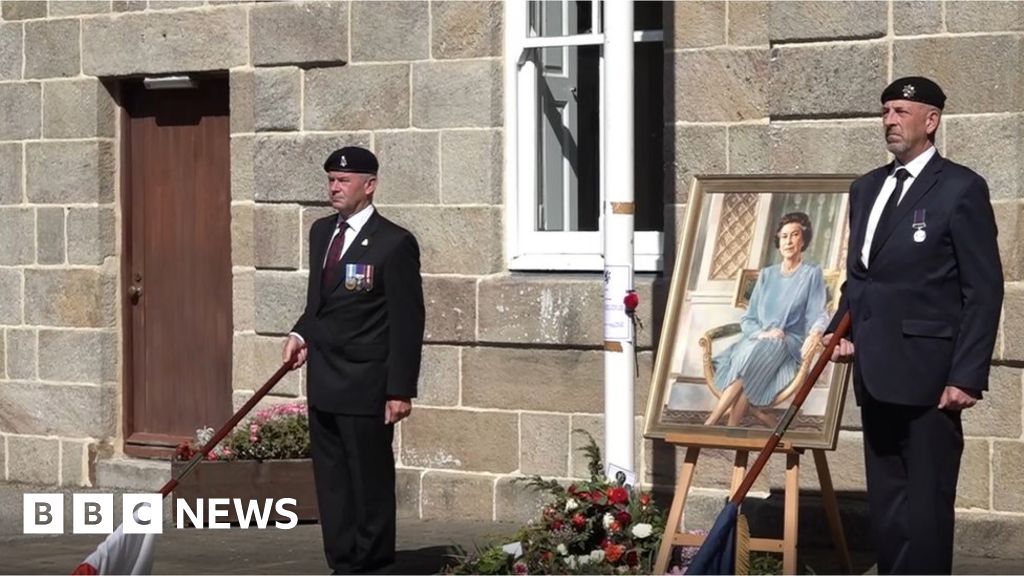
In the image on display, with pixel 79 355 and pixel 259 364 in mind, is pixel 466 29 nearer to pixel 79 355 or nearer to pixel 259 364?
pixel 259 364

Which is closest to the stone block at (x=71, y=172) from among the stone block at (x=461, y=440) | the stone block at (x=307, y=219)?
the stone block at (x=307, y=219)

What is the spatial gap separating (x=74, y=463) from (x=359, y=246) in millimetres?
4409

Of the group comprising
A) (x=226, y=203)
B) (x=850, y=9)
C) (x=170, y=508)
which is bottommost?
(x=170, y=508)

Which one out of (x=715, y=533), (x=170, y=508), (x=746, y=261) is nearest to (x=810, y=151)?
(x=746, y=261)

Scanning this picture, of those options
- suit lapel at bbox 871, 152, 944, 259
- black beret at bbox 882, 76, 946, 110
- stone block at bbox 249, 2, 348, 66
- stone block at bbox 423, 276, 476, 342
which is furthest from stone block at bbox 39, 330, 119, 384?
black beret at bbox 882, 76, 946, 110

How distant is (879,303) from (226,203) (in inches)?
229

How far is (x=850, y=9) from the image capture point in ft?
32.5

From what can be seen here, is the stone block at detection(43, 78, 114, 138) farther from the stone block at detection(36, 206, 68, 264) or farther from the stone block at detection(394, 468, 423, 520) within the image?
the stone block at detection(394, 468, 423, 520)

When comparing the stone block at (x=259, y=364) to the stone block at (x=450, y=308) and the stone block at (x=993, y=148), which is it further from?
the stone block at (x=993, y=148)

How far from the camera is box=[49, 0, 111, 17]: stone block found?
12.9 m

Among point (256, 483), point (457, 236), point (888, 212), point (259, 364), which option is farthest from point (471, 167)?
point (888, 212)

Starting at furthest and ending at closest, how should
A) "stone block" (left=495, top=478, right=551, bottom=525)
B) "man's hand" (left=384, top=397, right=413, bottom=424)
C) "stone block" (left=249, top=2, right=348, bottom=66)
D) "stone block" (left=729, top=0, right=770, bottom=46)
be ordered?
"stone block" (left=249, top=2, right=348, bottom=66) < "stone block" (left=495, top=478, right=551, bottom=525) < "stone block" (left=729, top=0, right=770, bottom=46) < "man's hand" (left=384, top=397, right=413, bottom=424)

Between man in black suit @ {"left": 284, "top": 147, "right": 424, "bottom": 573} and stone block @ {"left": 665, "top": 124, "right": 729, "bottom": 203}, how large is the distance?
177 centimetres

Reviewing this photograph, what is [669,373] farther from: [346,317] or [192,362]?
[192,362]
